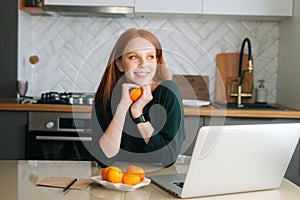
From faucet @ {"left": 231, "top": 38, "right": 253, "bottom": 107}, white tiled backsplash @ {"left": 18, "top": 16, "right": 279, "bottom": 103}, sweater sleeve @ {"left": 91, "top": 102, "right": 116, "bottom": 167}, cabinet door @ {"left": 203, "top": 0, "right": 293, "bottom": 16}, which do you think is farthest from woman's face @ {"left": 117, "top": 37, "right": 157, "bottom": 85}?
white tiled backsplash @ {"left": 18, "top": 16, "right": 279, "bottom": 103}

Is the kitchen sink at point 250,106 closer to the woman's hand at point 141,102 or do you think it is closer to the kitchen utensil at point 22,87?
the kitchen utensil at point 22,87

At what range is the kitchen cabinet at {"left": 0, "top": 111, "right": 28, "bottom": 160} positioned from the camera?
316cm

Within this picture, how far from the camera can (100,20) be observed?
146 inches

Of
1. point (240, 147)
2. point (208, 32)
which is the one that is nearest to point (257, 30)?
point (208, 32)

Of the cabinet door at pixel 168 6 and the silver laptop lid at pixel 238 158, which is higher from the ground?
the cabinet door at pixel 168 6

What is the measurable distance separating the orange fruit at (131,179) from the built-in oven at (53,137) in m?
1.56

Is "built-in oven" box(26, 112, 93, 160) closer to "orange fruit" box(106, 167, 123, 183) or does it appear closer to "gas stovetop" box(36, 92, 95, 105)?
"gas stovetop" box(36, 92, 95, 105)

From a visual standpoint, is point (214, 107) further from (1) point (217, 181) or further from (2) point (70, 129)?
(1) point (217, 181)

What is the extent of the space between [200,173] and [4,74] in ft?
7.79

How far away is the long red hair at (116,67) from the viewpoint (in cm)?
169

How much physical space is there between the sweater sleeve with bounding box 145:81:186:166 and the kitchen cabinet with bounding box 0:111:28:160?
159 cm

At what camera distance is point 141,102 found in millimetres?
1688

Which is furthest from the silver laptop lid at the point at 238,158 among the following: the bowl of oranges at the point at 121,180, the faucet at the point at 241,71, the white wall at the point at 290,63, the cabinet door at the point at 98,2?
the cabinet door at the point at 98,2

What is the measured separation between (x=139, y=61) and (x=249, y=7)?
1.98 meters
